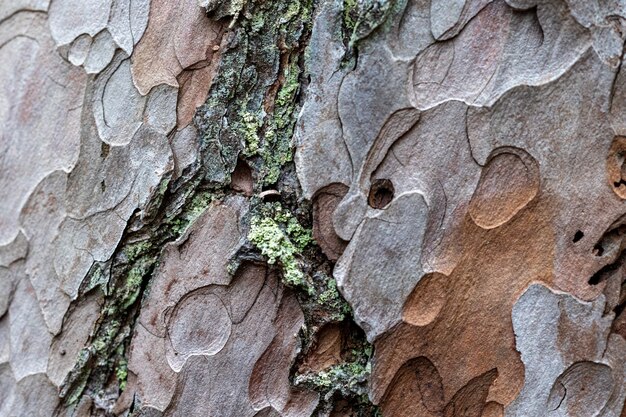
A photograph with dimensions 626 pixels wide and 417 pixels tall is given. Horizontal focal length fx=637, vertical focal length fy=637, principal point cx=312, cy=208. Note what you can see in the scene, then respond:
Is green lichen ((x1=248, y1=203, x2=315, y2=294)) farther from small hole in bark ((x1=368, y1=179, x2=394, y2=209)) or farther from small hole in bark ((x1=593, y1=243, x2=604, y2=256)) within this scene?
small hole in bark ((x1=593, y1=243, x2=604, y2=256))

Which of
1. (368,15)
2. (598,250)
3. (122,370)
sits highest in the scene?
(368,15)

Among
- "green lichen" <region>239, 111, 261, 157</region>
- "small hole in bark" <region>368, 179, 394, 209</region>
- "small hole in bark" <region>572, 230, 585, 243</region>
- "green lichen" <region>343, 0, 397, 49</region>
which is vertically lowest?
"small hole in bark" <region>572, 230, 585, 243</region>

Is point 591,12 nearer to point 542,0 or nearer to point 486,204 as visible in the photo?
point 542,0

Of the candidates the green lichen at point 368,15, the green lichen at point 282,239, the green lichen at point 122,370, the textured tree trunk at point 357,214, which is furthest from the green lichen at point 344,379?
the green lichen at point 368,15

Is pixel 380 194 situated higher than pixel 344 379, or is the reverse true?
pixel 380 194

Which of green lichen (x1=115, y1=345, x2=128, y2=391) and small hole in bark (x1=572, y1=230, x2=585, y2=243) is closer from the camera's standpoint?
small hole in bark (x1=572, y1=230, x2=585, y2=243)

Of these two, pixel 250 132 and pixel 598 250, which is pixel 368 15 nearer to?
pixel 250 132

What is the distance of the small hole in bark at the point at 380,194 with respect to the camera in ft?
2.76

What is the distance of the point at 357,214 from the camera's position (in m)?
0.84

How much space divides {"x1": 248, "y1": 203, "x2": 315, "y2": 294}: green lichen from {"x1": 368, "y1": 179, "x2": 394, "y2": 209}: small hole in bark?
10cm

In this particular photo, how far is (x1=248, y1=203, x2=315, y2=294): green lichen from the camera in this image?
2.78 feet

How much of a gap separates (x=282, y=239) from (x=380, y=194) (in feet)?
0.47

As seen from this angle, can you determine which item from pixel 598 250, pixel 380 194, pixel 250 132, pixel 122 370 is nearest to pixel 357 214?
pixel 380 194

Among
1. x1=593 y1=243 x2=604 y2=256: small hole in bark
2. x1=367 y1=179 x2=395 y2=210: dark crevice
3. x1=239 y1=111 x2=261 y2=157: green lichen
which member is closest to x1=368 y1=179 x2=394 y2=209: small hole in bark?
x1=367 y1=179 x2=395 y2=210: dark crevice
